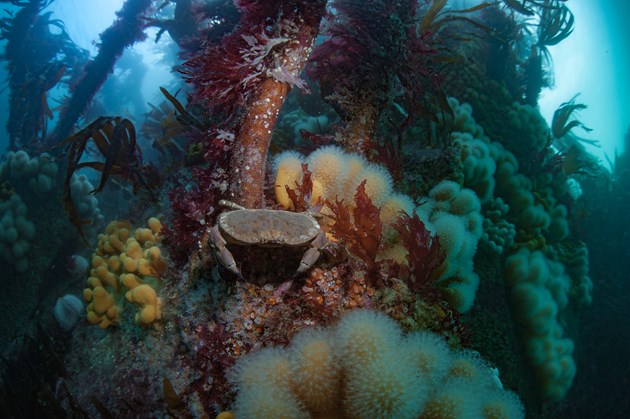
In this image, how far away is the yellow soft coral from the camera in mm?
3379

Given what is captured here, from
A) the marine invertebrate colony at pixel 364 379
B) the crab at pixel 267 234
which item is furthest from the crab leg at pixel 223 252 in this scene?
the marine invertebrate colony at pixel 364 379

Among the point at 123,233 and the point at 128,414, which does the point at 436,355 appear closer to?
the point at 128,414

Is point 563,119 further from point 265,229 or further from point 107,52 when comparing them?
point 107,52

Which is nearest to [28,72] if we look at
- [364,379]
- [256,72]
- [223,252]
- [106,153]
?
[106,153]

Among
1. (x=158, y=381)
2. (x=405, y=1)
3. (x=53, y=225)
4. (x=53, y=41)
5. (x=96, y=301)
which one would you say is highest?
(x=53, y=41)

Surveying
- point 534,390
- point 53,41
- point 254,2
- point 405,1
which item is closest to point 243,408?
point 254,2

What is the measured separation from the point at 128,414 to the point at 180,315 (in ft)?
3.17

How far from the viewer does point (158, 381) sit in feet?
9.88

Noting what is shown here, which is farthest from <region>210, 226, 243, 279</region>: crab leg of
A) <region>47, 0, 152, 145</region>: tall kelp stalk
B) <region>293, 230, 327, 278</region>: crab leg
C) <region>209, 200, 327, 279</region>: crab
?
<region>47, 0, 152, 145</region>: tall kelp stalk

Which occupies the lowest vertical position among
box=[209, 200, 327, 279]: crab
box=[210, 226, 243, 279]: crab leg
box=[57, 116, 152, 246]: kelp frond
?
box=[210, 226, 243, 279]: crab leg

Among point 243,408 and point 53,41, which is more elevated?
point 53,41

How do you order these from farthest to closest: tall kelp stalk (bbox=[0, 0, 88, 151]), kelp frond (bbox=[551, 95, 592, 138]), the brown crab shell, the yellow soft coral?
tall kelp stalk (bbox=[0, 0, 88, 151])
kelp frond (bbox=[551, 95, 592, 138])
the yellow soft coral
the brown crab shell

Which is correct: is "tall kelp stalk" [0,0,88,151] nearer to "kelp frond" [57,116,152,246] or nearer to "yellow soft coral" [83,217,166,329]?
"kelp frond" [57,116,152,246]

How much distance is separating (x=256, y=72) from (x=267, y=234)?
1603 mm
